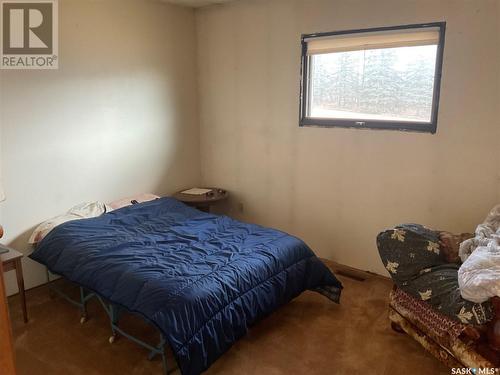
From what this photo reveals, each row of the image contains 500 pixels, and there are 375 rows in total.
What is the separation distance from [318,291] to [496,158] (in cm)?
154

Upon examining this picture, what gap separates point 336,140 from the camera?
3.53 meters

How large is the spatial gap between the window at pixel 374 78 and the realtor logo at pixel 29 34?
80.4 inches

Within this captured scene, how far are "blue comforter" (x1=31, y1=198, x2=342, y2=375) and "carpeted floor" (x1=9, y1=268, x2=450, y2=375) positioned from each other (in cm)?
18

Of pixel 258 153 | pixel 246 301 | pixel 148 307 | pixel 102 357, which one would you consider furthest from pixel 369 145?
pixel 102 357

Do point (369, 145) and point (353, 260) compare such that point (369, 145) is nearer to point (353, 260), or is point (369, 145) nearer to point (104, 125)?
point (353, 260)

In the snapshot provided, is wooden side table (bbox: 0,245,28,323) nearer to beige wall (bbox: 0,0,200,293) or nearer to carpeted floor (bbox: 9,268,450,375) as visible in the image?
carpeted floor (bbox: 9,268,450,375)

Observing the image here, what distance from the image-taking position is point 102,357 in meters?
2.44

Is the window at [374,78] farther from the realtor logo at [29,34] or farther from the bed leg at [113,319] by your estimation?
the bed leg at [113,319]

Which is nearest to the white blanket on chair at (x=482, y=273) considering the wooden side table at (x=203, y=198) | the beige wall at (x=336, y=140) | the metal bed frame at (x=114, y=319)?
the beige wall at (x=336, y=140)

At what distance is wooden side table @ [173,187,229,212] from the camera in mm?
3991

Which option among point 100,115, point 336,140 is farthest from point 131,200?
point 336,140

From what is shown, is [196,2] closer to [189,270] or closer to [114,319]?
[189,270]

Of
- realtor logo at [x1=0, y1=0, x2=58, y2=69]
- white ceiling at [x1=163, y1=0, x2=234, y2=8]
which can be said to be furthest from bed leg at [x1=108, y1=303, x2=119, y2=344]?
white ceiling at [x1=163, y1=0, x2=234, y2=8]

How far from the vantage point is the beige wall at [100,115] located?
310 cm
